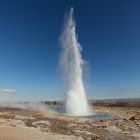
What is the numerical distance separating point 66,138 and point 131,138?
6.03m

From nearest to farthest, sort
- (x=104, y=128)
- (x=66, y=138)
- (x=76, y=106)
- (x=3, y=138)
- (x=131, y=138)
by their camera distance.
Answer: (x=3, y=138) < (x=66, y=138) < (x=131, y=138) < (x=104, y=128) < (x=76, y=106)

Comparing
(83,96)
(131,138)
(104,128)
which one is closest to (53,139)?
(131,138)

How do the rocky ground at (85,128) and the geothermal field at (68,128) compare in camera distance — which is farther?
the rocky ground at (85,128)

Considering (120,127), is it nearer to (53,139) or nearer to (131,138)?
(131,138)

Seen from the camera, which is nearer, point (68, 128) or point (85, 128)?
point (68, 128)

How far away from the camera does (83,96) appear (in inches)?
1973

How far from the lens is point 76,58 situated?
50.2 meters

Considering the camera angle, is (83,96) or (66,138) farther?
(83,96)

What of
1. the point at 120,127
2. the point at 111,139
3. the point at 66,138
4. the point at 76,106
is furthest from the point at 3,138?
the point at 76,106

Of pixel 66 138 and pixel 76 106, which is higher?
pixel 76 106

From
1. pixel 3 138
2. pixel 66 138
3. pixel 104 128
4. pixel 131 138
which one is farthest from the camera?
pixel 104 128


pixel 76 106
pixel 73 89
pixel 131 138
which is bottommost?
pixel 131 138

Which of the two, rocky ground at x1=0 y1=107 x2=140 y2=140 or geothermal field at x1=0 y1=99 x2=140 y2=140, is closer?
geothermal field at x1=0 y1=99 x2=140 y2=140

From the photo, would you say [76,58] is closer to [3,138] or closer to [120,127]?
[120,127]
